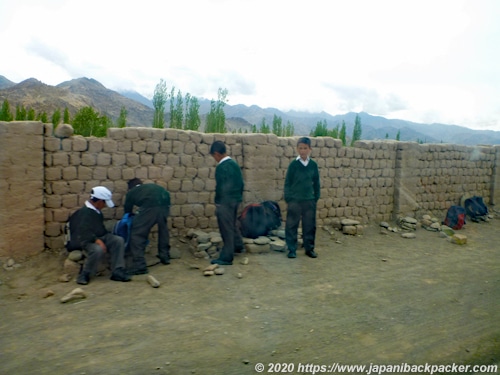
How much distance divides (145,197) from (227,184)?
1184mm

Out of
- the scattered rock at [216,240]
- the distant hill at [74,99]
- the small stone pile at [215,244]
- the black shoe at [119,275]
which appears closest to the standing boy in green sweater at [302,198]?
the small stone pile at [215,244]

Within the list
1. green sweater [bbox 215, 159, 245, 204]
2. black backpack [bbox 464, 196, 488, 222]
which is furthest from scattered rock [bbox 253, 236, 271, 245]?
black backpack [bbox 464, 196, 488, 222]

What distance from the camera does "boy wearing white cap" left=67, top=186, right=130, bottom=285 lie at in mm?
5492

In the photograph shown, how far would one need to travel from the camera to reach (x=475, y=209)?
11.1 meters

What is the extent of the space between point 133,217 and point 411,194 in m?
6.71

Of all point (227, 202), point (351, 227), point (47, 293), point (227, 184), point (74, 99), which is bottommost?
point (47, 293)

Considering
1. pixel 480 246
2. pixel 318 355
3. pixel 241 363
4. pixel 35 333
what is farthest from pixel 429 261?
pixel 35 333

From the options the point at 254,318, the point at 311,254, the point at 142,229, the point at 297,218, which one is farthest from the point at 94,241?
the point at 311,254

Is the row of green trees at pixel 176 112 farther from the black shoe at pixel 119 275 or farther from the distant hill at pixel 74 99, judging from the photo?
the black shoe at pixel 119 275

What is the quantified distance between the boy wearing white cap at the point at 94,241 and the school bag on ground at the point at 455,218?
7609 mm

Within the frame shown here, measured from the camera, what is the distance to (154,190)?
6.16m

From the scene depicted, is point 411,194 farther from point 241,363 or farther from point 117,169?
point 241,363

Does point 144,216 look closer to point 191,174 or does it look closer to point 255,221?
point 191,174

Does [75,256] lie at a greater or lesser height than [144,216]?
lesser
